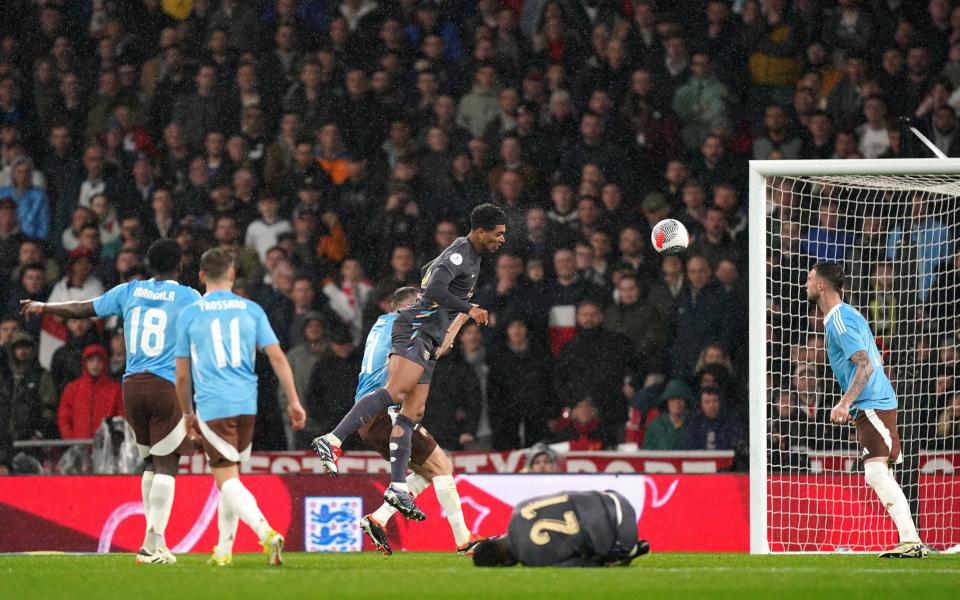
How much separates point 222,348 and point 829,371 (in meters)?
6.86

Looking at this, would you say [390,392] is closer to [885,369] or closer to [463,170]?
[885,369]

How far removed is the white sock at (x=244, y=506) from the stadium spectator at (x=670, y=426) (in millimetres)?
5160

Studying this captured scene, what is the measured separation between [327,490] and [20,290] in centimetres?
459

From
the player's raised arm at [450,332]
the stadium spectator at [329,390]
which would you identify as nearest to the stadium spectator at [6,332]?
the stadium spectator at [329,390]

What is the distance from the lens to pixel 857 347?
9516 mm

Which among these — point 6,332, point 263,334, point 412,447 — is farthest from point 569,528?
point 6,332

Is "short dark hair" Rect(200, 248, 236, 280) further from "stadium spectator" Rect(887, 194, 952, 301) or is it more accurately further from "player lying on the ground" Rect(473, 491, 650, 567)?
"stadium spectator" Rect(887, 194, 952, 301)

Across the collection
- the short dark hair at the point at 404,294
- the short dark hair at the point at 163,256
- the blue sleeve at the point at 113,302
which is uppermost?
the short dark hair at the point at 163,256

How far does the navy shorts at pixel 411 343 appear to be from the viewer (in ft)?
31.8

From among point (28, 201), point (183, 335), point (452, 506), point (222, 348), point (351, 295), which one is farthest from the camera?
point (28, 201)

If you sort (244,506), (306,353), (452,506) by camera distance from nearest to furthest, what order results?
(244,506) < (452,506) < (306,353)

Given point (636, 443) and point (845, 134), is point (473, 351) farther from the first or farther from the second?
point (845, 134)

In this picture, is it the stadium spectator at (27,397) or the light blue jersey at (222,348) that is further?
the stadium spectator at (27,397)

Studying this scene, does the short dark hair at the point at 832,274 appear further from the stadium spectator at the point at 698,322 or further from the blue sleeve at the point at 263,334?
the blue sleeve at the point at 263,334
